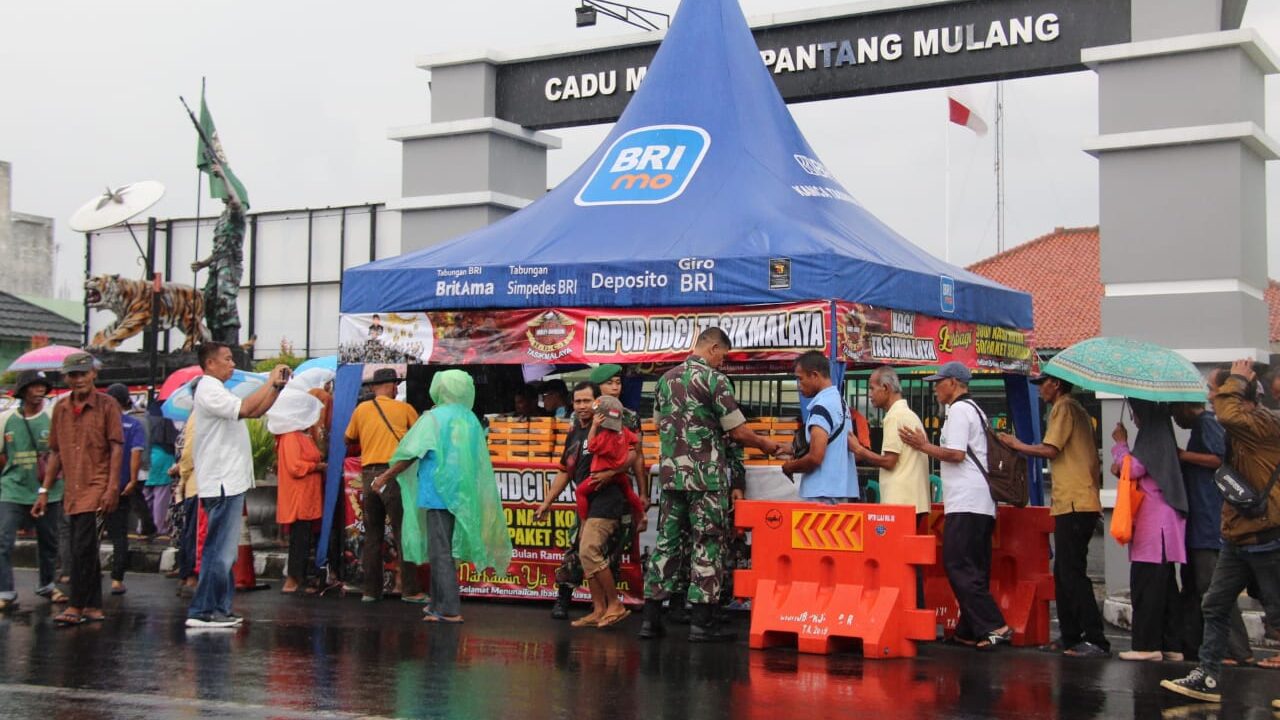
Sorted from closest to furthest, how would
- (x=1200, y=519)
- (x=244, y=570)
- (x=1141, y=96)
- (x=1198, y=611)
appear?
1. (x=1200, y=519)
2. (x=1198, y=611)
3. (x=1141, y=96)
4. (x=244, y=570)

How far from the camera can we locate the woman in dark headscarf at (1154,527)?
865 centimetres

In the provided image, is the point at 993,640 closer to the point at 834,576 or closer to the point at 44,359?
the point at 834,576

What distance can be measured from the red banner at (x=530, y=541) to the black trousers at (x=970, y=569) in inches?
108

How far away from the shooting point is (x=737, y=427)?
9.12 m

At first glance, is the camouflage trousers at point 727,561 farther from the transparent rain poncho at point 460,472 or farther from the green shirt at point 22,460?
the green shirt at point 22,460

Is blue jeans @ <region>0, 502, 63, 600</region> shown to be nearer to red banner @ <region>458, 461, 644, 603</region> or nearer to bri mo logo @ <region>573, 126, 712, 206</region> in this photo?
red banner @ <region>458, 461, 644, 603</region>

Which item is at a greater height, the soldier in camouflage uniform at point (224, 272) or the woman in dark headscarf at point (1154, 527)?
the soldier in camouflage uniform at point (224, 272)

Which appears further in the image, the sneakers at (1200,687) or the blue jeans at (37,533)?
the blue jeans at (37,533)

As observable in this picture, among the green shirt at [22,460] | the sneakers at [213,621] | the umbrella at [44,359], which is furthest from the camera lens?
the umbrella at [44,359]

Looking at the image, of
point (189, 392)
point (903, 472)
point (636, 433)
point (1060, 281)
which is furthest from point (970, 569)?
point (1060, 281)

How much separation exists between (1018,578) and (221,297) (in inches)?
526

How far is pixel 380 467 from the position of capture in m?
11.4

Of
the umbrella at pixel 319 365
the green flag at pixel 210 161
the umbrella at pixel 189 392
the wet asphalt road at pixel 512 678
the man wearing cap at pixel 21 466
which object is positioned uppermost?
the green flag at pixel 210 161

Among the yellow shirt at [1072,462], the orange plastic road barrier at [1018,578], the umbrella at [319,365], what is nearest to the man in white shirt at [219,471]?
the umbrella at [319,365]
